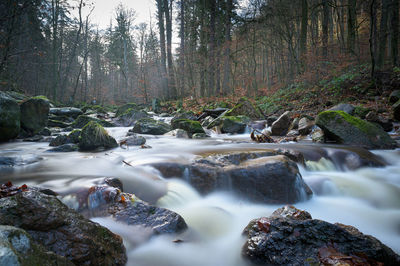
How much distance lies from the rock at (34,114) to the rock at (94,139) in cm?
324

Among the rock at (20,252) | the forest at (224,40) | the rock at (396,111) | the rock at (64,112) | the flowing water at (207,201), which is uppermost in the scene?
the forest at (224,40)

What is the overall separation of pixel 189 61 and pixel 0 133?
1574cm

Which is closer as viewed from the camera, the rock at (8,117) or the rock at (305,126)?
the rock at (8,117)

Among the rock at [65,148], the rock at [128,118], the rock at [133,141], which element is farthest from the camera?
the rock at [128,118]

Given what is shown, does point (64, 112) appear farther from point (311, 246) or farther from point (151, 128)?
point (311, 246)

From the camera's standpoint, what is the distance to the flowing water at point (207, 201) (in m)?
2.17

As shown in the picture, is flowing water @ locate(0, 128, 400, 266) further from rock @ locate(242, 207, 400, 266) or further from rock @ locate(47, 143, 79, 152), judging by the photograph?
rock @ locate(47, 143, 79, 152)

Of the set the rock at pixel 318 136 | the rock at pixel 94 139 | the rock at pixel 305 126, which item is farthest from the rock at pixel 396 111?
the rock at pixel 94 139

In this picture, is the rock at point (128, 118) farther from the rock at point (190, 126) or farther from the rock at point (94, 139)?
the rock at point (94, 139)

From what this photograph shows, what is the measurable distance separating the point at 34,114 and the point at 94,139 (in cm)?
364

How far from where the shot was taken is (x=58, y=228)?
1.70 meters

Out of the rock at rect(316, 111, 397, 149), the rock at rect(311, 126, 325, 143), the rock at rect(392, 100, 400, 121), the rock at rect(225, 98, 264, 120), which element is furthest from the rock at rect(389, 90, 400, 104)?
the rock at rect(225, 98, 264, 120)

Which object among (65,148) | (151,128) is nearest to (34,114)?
(65,148)

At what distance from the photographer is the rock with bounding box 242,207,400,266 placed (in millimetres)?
1682
